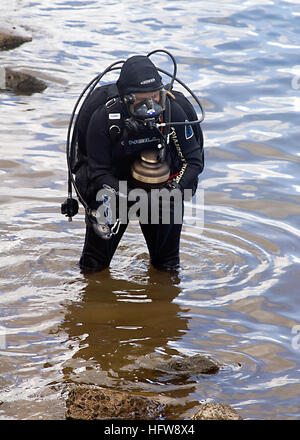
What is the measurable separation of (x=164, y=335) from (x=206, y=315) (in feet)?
1.62

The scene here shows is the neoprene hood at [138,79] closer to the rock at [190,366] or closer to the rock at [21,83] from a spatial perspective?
the rock at [190,366]

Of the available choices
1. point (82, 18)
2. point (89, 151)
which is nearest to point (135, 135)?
point (89, 151)

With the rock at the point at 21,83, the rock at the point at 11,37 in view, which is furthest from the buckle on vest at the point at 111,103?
the rock at the point at 11,37

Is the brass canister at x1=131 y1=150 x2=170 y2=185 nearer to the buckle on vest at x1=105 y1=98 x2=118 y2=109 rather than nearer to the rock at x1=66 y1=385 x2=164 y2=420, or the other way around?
the buckle on vest at x1=105 y1=98 x2=118 y2=109

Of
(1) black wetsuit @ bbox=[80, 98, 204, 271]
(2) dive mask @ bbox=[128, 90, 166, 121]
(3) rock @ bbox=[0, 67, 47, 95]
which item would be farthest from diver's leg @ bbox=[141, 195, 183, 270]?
(3) rock @ bbox=[0, 67, 47, 95]

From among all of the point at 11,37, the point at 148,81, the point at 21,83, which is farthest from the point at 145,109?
the point at 11,37

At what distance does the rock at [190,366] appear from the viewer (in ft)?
15.3

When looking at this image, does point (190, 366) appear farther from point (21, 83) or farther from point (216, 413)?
point (21, 83)

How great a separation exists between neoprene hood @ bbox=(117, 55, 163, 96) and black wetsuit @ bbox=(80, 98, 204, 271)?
0.81ft

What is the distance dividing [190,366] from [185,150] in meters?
1.60

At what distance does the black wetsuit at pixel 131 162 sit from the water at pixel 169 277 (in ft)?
1.28

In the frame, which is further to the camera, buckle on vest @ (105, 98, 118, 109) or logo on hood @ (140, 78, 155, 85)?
buckle on vest @ (105, 98, 118, 109)

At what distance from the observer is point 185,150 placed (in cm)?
545

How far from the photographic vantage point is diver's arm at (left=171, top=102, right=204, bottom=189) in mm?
5332
